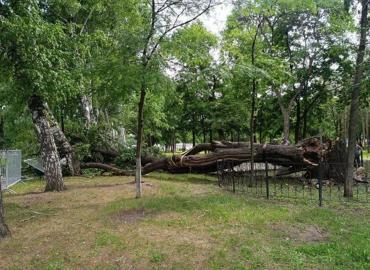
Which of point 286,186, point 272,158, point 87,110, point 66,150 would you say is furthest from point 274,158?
point 87,110

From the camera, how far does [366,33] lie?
10.4 m

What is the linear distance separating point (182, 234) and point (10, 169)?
9.74 metres

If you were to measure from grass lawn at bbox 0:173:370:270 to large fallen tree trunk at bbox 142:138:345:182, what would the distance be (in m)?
4.83

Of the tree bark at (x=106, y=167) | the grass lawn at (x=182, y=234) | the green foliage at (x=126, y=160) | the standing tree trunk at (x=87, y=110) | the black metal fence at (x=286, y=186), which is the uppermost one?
the standing tree trunk at (x=87, y=110)

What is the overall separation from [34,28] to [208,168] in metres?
9.32

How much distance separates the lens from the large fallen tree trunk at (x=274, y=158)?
13.8 meters

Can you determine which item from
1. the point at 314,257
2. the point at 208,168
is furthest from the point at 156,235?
the point at 208,168

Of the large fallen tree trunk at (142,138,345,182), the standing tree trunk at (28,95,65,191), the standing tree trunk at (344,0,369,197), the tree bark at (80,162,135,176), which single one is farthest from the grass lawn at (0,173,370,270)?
the tree bark at (80,162,135,176)

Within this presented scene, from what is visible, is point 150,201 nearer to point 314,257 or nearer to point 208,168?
point 314,257

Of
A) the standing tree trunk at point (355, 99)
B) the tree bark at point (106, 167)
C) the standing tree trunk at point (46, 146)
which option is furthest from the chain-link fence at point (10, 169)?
the standing tree trunk at point (355, 99)

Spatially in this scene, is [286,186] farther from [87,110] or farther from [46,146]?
[87,110]

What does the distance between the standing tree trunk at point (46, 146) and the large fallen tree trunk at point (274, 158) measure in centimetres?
519

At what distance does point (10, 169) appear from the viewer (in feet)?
46.4

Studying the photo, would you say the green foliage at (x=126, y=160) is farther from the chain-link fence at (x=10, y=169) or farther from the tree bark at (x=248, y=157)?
the chain-link fence at (x=10, y=169)
